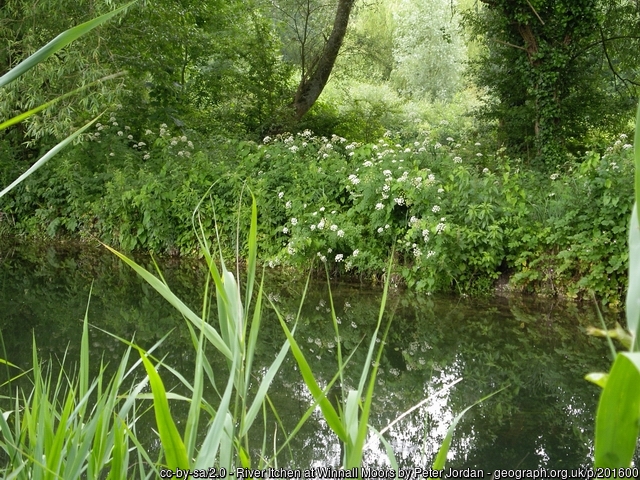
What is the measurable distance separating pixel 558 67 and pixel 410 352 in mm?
6813

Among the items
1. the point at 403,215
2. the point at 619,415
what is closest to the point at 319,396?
the point at 619,415

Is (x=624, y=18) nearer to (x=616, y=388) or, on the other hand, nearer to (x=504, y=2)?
(x=504, y=2)

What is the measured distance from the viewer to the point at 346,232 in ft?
24.6

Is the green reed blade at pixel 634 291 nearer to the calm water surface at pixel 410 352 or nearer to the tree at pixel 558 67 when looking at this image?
the calm water surface at pixel 410 352

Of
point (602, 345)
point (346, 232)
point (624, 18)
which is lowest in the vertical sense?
point (602, 345)

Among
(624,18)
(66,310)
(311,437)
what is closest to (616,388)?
(311,437)

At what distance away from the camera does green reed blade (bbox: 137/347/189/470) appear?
113 cm

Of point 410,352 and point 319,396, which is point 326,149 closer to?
point 410,352

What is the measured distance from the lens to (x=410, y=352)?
17.7 ft

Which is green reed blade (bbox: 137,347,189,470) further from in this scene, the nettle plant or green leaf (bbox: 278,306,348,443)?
the nettle plant

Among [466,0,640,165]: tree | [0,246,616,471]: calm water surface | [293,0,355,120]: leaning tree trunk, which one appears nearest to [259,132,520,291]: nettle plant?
[0,246,616,471]: calm water surface

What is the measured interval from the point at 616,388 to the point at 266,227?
799 centimetres

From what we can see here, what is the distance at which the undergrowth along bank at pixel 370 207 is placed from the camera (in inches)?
261

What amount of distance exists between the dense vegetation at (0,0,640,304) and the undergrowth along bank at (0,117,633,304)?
0.08ft
